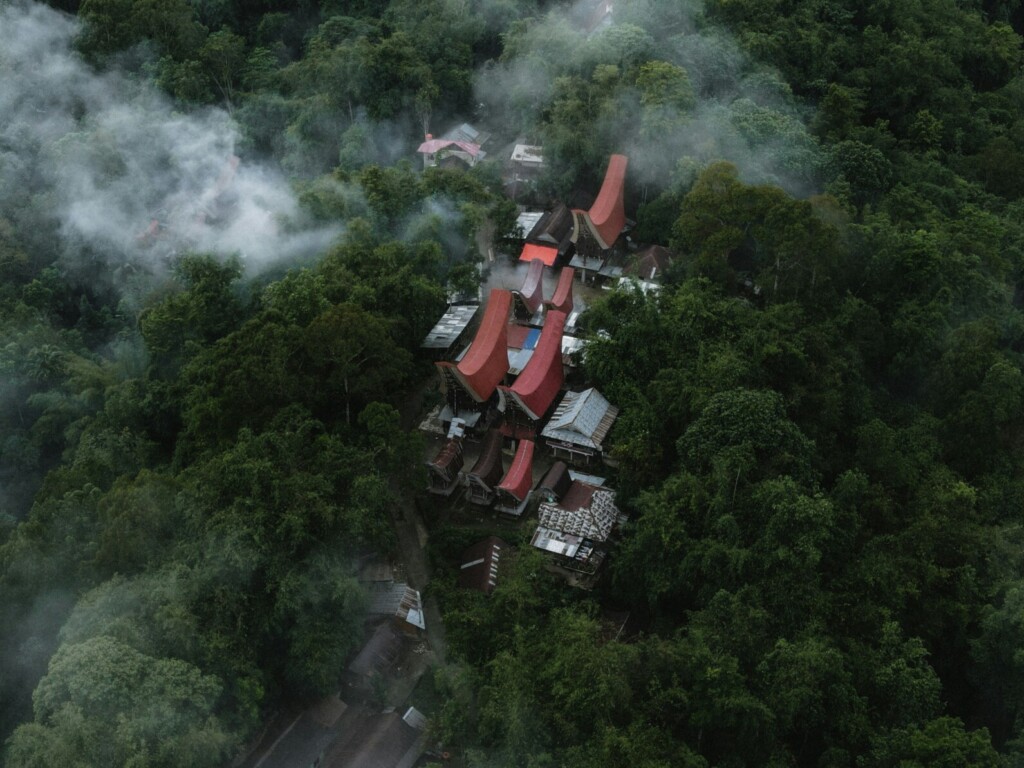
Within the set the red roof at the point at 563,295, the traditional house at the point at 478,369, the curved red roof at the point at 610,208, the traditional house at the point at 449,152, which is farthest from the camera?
the traditional house at the point at 449,152

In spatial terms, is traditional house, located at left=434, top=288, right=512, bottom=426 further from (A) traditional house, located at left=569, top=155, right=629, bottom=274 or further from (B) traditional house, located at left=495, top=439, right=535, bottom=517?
(A) traditional house, located at left=569, top=155, right=629, bottom=274

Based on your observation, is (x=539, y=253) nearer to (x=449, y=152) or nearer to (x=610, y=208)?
(x=610, y=208)

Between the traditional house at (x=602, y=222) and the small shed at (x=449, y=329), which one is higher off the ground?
the traditional house at (x=602, y=222)

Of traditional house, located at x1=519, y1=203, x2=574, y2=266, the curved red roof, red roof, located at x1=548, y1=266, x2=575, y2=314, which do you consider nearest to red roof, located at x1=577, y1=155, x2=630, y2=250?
the curved red roof

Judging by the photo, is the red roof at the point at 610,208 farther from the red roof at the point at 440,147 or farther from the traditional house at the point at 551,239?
the red roof at the point at 440,147

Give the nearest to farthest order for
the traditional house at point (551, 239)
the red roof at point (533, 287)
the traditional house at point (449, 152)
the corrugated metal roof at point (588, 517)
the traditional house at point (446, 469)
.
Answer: the corrugated metal roof at point (588, 517)
the traditional house at point (446, 469)
the red roof at point (533, 287)
the traditional house at point (551, 239)
the traditional house at point (449, 152)

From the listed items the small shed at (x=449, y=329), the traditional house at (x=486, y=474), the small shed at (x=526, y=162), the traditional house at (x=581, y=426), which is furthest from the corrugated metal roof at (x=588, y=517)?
the small shed at (x=526, y=162)

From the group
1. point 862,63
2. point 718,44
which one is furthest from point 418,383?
point 862,63
